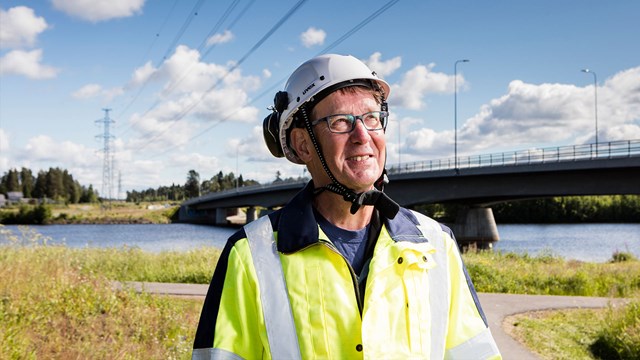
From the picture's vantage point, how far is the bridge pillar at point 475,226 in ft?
167

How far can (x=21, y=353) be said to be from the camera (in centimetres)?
581

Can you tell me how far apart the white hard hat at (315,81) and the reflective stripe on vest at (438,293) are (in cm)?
66

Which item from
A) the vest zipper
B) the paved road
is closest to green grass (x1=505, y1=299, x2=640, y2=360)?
the paved road

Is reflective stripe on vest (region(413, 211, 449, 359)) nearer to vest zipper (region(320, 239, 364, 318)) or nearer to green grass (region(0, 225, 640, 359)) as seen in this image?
vest zipper (region(320, 239, 364, 318))

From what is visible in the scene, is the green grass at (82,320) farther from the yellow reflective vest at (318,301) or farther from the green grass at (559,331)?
the green grass at (559,331)

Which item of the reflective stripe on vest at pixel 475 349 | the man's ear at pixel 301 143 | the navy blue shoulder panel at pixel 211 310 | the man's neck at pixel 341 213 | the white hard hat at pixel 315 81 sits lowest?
the reflective stripe on vest at pixel 475 349

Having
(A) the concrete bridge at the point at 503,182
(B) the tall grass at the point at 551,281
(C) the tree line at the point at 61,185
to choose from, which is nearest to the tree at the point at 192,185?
(C) the tree line at the point at 61,185

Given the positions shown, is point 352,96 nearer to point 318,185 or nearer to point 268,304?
point 318,185

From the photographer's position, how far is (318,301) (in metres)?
2.13

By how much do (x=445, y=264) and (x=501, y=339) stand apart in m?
7.07

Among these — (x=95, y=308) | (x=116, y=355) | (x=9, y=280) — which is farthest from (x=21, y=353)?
(x=9, y=280)

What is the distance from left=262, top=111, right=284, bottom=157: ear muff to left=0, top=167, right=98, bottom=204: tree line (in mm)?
166183

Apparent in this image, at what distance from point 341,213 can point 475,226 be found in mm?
51097

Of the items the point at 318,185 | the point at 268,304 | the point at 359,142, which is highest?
the point at 359,142
